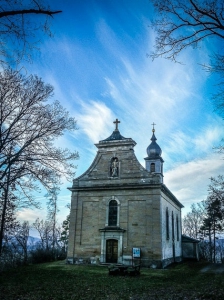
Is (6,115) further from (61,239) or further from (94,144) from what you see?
(61,239)

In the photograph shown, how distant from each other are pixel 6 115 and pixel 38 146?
2192 millimetres

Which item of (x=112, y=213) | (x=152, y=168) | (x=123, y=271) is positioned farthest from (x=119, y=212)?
(x=152, y=168)

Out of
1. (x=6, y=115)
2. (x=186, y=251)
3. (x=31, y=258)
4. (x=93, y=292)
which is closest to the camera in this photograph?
(x=93, y=292)

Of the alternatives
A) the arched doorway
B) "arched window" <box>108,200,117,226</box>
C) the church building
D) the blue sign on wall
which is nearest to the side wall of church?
the church building

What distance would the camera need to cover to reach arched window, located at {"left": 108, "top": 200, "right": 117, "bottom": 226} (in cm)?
2484

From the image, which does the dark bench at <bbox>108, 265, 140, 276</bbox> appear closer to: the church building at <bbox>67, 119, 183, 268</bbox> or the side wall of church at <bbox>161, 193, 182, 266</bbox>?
the church building at <bbox>67, 119, 183, 268</bbox>

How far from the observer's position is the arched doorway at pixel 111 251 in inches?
935

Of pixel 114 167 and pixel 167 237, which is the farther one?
pixel 167 237

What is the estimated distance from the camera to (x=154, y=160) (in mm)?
34219

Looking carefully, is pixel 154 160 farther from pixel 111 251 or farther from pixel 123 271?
pixel 123 271

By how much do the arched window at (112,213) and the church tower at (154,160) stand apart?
31.4ft

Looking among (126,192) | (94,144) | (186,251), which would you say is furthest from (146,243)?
(186,251)

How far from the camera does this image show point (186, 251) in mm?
35719

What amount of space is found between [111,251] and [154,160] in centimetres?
1384
